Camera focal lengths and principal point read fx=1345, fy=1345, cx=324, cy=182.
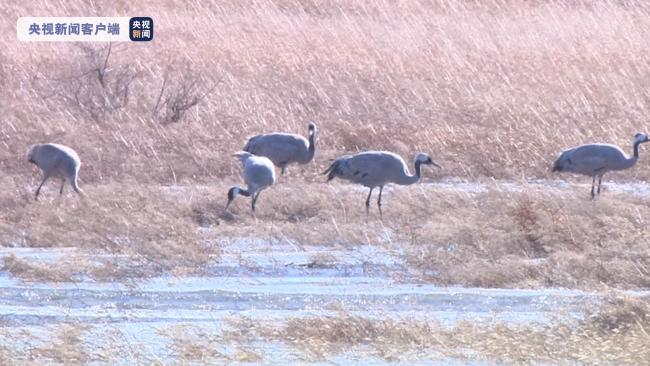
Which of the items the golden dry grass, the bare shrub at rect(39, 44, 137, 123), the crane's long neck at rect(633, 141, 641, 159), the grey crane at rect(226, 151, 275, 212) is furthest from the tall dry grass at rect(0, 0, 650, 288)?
the golden dry grass

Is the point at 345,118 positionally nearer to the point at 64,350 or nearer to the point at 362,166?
the point at 362,166

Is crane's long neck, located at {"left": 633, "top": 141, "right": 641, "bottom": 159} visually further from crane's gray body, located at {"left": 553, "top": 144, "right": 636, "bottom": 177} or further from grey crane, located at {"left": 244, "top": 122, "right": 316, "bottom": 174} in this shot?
→ grey crane, located at {"left": 244, "top": 122, "right": 316, "bottom": 174}

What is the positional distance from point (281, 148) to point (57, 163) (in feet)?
7.40

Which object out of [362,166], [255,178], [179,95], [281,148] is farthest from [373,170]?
[179,95]

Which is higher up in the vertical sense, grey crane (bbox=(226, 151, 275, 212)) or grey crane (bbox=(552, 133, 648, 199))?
grey crane (bbox=(552, 133, 648, 199))

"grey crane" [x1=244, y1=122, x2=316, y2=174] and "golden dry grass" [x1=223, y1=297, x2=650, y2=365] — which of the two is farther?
"grey crane" [x1=244, y1=122, x2=316, y2=174]

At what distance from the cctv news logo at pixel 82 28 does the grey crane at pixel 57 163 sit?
6.28 metres

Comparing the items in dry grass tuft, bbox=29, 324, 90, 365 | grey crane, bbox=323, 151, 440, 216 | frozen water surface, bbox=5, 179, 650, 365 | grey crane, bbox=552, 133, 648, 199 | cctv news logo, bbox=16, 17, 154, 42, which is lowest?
frozen water surface, bbox=5, 179, 650, 365

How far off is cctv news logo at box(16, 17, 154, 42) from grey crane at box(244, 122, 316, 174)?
5.67 m

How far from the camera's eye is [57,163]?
1170cm

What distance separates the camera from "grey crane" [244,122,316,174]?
42.3 ft

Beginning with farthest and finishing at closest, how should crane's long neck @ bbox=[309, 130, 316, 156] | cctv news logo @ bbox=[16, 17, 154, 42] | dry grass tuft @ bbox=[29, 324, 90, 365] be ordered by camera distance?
cctv news logo @ bbox=[16, 17, 154, 42], crane's long neck @ bbox=[309, 130, 316, 156], dry grass tuft @ bbox=[29, 324, 90, 365]

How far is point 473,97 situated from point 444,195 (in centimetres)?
484

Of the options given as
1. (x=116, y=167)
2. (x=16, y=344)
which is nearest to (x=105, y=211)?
(x=116, y=167)
